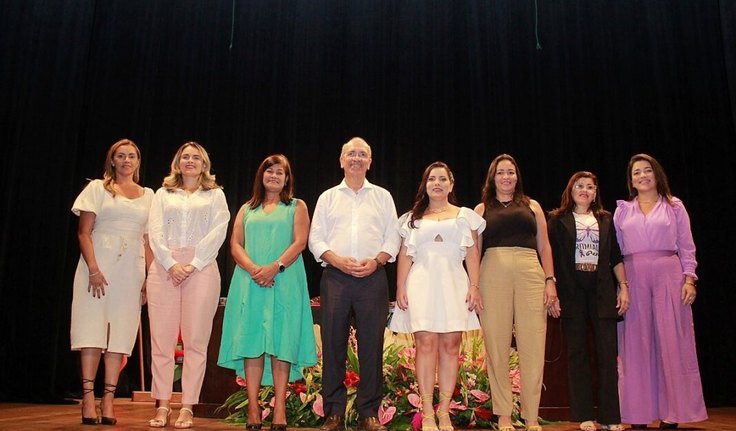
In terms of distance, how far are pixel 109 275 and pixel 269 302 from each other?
3.22 feet

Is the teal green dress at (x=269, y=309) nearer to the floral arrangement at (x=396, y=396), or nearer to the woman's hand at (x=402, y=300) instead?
the floral arrangement at (x=396, y=396)

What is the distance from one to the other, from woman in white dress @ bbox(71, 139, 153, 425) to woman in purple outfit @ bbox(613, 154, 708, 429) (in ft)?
9.45

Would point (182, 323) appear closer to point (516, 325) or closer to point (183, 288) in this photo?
point (183, 288)

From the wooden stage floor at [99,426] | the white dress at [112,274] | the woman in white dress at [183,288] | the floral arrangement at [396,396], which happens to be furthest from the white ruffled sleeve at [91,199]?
the floral arrangement at [396,396]

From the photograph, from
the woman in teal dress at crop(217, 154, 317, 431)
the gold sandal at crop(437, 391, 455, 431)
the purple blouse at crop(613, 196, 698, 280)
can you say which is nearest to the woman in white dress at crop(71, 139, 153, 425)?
the woman in teal dress at crop(217, 154, 317, 431)

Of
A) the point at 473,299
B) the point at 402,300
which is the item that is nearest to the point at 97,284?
the point at 402,300

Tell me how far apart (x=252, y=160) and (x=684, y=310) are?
4.12 metres

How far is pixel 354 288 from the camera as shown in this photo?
3.41 metres

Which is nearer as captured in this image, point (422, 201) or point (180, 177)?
point (422, 201)

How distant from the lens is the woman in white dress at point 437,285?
11.1ft

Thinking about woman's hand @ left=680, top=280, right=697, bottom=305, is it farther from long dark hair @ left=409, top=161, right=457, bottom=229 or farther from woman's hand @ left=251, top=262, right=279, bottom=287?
woman's hand @ left=251, top=262, right=279, bottom=287

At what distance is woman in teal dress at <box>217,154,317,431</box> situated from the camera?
3.38 metres

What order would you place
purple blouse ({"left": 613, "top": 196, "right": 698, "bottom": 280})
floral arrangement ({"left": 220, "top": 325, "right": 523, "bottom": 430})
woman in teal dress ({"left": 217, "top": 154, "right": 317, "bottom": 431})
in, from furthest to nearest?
1. purple blouse ({"left": 613, "top": 196, "right": 698, "bottom": 280})
2. floral arrangement ({"left": 220, "top": 325, "right": 523, "bottom": 430})
3. woman in teal dress ({"left": 217, "top": 154, "right": 317, "bottom": 431})

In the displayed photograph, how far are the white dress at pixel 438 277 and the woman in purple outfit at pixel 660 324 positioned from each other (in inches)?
41.2
